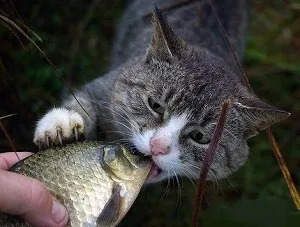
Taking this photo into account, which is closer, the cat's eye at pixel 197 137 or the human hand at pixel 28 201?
the human hand at pixel 28 201

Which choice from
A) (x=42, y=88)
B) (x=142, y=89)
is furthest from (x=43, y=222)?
(x=42, y=88)

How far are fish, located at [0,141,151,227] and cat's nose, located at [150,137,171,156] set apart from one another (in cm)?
30

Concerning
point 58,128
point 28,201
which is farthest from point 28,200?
point 58,128

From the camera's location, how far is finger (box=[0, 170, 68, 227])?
1987mm

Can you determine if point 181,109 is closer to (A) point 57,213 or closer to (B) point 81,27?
(A) point 57,213

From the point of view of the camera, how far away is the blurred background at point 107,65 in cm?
367

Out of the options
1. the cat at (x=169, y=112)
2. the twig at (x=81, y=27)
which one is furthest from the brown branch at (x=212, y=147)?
the twig at (x=81, y=27)

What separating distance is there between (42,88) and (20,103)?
1.41ft

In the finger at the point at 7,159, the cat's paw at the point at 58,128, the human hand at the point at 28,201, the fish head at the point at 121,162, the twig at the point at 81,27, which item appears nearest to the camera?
the human hand at the point at 28,201

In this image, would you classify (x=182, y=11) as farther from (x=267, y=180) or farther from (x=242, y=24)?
(x=267, y=180)

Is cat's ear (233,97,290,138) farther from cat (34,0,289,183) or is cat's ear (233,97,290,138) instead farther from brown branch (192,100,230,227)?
brown branch (192,100,230,227)

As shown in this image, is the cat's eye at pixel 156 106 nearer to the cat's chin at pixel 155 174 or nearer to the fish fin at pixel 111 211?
the cat's chin at pixel 155 174

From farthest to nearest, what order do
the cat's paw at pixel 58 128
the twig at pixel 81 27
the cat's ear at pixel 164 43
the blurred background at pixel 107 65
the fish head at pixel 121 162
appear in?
1. the twig at pixel 81 27
2. the blurred background at pixel 107 65
3. the cat's ear at pixel 164 43
4. the cat's paw at pixel 58 128
5. the fish head at pixel 121 162

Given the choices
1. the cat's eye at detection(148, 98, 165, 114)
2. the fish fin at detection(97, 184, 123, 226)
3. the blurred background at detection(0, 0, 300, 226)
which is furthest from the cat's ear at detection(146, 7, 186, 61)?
the fish fin at detection(97, 184, 123, 226)
